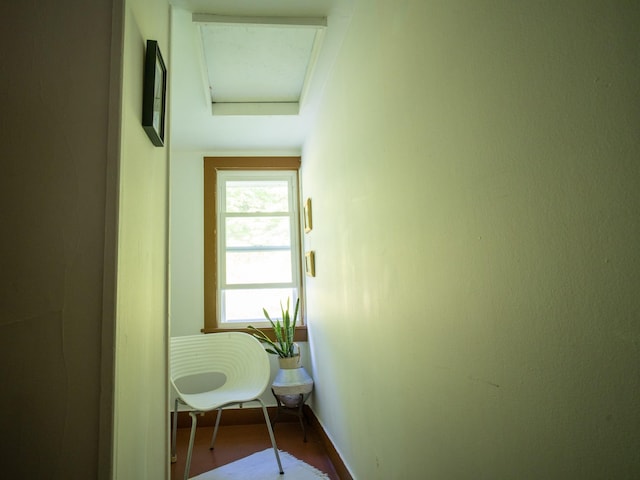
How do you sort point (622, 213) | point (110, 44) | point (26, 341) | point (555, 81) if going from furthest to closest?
point (110, 44) < point (26, 341) < point (555, 81) < point (622, 213)

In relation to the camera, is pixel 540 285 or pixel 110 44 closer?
pixel 540 285

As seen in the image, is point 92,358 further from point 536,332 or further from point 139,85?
point 536,332

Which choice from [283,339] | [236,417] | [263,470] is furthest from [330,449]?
[236,417]

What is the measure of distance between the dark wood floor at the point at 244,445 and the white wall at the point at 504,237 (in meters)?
1.21

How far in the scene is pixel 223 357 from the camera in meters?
2.89

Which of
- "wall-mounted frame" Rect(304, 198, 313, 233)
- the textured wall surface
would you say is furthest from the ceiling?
the textured wall surface

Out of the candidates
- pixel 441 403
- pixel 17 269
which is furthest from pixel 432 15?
pixel 17 269

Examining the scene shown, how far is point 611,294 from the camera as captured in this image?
0.54 metres

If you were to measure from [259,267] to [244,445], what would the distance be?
4.87ft

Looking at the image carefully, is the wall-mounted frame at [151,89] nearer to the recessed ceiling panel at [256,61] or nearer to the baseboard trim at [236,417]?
the recessed ceiling panel at [256,61]

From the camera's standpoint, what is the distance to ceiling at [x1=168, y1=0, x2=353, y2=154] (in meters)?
1.79

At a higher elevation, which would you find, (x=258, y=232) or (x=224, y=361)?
(x=258, y=232)

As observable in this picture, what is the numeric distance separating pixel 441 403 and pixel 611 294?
63 cm

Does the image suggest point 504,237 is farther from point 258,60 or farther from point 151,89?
point 258,60
